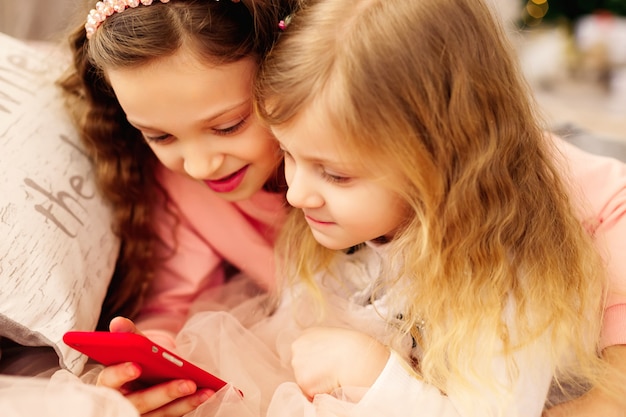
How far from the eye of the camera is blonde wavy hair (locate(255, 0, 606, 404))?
2.13ft

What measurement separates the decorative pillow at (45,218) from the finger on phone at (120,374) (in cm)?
6

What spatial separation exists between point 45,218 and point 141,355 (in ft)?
0.81

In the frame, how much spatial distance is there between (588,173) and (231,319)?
1.72 feet

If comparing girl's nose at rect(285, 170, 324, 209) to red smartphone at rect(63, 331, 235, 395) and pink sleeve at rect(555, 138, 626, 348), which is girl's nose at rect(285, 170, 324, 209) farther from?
pink sleeve at rect(555, 138, 626, 348)

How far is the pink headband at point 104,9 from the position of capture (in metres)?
0.79

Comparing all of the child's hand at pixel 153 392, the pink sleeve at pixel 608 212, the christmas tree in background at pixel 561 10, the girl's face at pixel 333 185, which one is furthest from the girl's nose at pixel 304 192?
the christmas tree in background at pixel 561 10

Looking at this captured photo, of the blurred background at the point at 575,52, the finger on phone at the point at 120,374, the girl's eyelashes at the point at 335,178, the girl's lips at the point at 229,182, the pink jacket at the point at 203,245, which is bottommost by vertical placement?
the blurred background at the point at 575,52

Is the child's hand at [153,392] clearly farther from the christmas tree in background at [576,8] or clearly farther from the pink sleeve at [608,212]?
the christmas tree in background at [576,8]

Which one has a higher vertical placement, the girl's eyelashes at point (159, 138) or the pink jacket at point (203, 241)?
the girl's eyelashes at point (159, 138)

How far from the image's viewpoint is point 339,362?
78 cm

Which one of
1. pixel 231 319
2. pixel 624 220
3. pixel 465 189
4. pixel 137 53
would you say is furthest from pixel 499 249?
pixel 137 53

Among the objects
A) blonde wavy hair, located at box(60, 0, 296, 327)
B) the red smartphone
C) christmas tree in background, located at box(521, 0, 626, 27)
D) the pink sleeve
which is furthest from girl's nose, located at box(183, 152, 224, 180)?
christmas tree in background, located at box(521, 0, 626, 27)

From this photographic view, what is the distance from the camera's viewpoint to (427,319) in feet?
2.49

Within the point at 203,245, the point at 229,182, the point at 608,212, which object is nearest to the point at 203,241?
the point at 203,245
